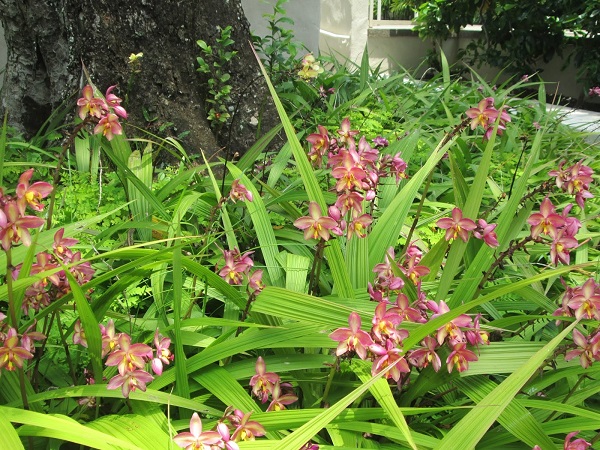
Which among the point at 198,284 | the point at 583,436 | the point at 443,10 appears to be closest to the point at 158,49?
the point at 198,284

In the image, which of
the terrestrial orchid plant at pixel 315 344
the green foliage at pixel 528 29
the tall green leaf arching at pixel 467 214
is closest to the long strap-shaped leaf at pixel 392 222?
the terrestrial orchid plant at pixel 315 344

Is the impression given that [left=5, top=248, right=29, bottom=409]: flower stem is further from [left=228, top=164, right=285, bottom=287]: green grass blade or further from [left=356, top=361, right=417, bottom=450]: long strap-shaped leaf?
[left=228, top=164, right=285, bottom=287]: green grass blade

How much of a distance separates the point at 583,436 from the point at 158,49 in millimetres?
2399

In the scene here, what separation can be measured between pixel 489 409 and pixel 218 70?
2.38 m

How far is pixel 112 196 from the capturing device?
2.33 m

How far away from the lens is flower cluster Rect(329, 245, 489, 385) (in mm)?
1115

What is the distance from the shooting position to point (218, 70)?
10.1 feet

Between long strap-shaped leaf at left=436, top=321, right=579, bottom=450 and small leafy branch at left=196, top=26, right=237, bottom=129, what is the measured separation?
6.93ft

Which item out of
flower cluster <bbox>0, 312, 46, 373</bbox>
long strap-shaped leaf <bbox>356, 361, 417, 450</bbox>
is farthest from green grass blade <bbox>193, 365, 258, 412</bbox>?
flower cluster <bbox>0, 312, 46, 373</bbox>

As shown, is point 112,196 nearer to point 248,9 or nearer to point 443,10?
point 248,9

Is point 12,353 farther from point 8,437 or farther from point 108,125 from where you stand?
point 108,125

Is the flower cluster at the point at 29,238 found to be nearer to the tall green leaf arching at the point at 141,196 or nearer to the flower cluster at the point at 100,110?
the flower cluster at the point at 100,110

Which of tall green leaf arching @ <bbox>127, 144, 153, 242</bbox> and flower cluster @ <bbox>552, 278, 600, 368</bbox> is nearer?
flower cluster @ <bbox>552, 278, 600, 368</bbox>

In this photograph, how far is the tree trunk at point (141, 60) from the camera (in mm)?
2859
